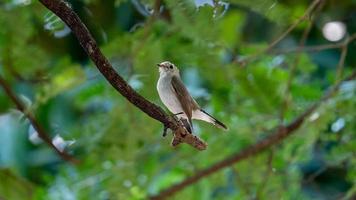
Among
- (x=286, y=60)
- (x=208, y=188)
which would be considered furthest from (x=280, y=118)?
(x=208, y=188)

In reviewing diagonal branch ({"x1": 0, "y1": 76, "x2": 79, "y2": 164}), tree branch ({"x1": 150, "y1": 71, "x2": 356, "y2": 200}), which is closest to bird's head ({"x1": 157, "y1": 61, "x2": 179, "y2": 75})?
diagonal branch ({"x1": 0, "y1": 76, "x2": 79, "y2": 164})

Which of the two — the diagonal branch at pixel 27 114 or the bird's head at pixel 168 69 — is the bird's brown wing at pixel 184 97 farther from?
the diagonal branch at pixel 27 114

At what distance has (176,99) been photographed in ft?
1.89

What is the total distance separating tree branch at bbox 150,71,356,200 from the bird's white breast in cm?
81

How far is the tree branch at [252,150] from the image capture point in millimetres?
1387

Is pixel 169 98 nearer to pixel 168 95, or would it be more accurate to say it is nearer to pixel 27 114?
pixel 168 95

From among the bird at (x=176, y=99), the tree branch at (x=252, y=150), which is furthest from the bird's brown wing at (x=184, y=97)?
the tree branch at (x=252, y=150)

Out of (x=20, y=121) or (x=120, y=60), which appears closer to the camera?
(x=120, y=60)

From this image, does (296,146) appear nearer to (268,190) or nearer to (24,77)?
(268,190)

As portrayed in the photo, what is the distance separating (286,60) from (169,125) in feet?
3.27

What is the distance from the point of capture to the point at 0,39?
1.30 meters

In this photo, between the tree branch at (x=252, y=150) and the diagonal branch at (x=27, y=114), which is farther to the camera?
the tree branch at (x=252, y=150)

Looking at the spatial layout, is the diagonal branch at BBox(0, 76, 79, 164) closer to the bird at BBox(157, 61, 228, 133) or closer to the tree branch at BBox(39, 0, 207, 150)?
the bird at BBox(157, 61, 228, 133)

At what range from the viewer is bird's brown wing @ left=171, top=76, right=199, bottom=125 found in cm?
57
